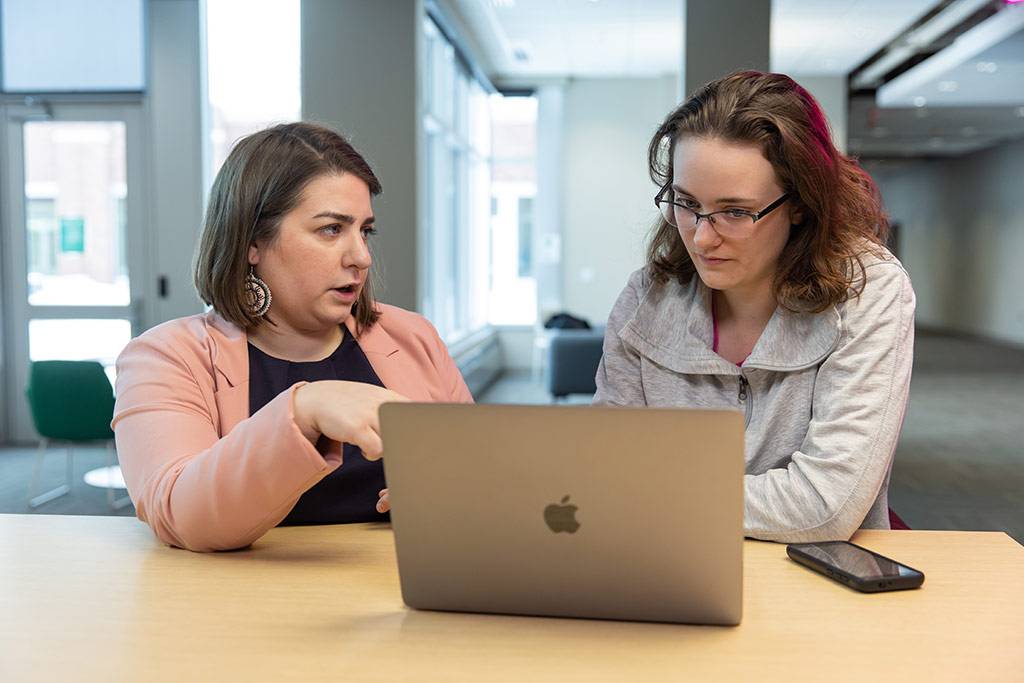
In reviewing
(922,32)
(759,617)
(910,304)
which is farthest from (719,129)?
(922,32)

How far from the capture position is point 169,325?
1704 mm

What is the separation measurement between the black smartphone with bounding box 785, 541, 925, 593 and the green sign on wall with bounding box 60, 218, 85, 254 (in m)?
6.52

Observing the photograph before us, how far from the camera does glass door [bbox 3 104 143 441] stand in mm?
6793

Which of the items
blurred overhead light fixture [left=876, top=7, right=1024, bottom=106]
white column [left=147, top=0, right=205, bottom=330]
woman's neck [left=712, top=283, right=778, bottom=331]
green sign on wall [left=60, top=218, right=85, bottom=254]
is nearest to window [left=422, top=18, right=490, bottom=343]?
white column [left=147, top=0, right=205, bottom=330]

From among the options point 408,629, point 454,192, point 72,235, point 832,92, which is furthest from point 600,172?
point 408,629

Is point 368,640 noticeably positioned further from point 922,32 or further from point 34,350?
point 922,32

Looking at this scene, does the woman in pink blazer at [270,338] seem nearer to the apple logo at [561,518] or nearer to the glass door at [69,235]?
the apple logo at [561,518]

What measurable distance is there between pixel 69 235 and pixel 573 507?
6.73 m

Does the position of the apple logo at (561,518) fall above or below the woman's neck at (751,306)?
below

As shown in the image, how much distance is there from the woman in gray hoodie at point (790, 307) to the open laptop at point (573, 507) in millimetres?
447

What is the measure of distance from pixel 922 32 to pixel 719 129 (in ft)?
32.2

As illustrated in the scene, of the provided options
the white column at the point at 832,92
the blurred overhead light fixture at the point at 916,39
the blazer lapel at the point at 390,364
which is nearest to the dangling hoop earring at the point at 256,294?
the blazer lapel at the point at 390,364

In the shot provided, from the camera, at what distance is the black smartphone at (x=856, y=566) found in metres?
1.24

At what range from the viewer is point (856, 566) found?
4.24ft
